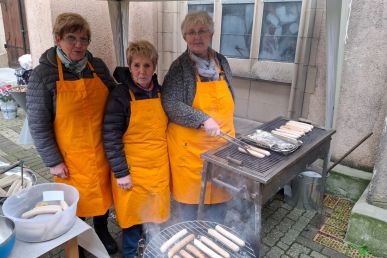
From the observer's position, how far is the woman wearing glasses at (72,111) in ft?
6.77

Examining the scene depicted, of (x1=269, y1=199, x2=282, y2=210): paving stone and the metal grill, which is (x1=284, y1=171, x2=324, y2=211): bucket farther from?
the metal grill

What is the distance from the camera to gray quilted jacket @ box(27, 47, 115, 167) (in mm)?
2041

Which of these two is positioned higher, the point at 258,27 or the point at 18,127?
the point at 258,27

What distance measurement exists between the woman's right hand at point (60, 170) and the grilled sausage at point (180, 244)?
109 cm

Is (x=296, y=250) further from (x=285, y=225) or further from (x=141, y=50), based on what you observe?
(x=141, y=50)

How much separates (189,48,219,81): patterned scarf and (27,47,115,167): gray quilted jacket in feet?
3.23

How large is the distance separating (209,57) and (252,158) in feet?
3.26

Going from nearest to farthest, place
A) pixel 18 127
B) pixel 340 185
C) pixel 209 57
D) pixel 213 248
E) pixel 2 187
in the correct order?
pixel 213 248, pixel 2 187, pixel 209 57, pixel 340 185, pixel 18 127

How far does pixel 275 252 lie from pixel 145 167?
1.74m

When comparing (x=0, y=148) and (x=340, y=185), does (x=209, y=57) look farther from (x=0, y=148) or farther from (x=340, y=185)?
(x=0, y=148)

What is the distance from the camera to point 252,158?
2.38 m

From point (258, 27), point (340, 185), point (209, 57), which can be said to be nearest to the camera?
point (209, 57)

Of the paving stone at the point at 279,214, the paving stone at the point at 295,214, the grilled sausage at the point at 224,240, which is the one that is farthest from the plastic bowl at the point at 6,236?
the paving stone at the point at 295,214

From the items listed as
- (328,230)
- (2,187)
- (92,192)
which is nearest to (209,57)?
(92,192)
